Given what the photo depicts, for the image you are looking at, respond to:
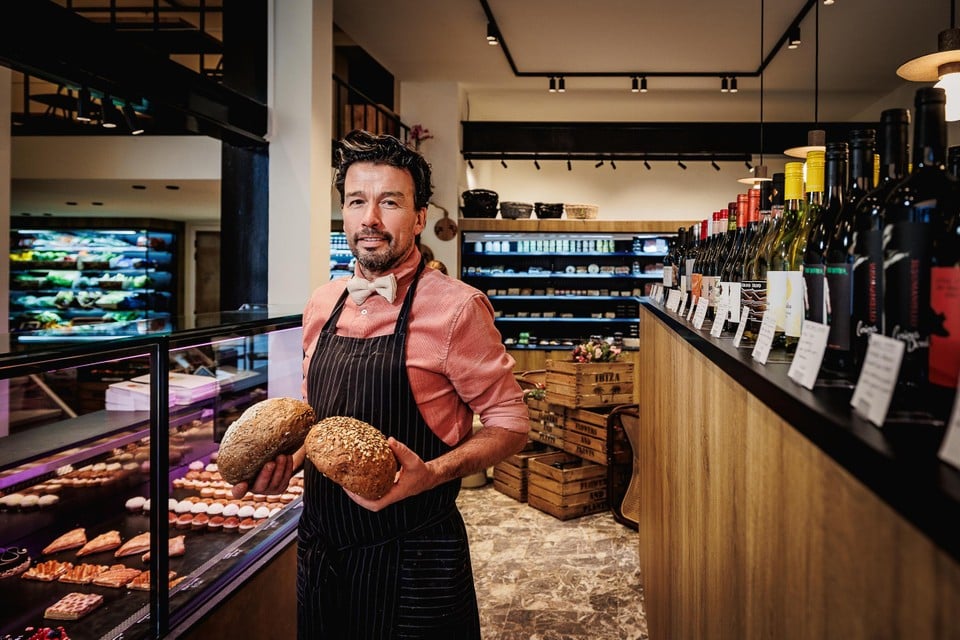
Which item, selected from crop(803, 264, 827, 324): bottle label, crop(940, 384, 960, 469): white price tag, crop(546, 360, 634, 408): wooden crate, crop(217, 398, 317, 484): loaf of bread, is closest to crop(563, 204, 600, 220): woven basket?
crop(546, 360, 634, 408): wooden crate

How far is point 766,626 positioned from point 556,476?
3.51 meters

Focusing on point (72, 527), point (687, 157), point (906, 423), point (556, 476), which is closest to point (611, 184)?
point (687, 157)

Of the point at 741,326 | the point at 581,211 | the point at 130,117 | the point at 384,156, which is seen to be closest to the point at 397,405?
the point at 384,156

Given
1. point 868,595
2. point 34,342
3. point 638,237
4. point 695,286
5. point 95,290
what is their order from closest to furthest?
point 868,595
point 34,342
point 695,286
point 638,237
point 95,290

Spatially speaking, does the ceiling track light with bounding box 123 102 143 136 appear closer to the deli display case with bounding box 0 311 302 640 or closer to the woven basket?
the deli display case with bounding box 0 311 302 640

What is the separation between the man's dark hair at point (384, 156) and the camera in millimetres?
1485

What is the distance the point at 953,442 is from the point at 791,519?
38 centimetres

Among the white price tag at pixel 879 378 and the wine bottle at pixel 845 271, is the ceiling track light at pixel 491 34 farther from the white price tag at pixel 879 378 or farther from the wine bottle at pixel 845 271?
the white price tag at pixel 879 378

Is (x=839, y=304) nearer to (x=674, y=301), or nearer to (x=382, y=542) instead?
(x=382, y=542)

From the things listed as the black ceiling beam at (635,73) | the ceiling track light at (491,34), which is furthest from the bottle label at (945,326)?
the black ceiling beam at (635,73)

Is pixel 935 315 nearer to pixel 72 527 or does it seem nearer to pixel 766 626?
pixel 766 626

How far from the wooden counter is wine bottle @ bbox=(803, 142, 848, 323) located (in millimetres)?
115

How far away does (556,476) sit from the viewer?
14.6 ft

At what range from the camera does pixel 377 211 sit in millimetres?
1489
